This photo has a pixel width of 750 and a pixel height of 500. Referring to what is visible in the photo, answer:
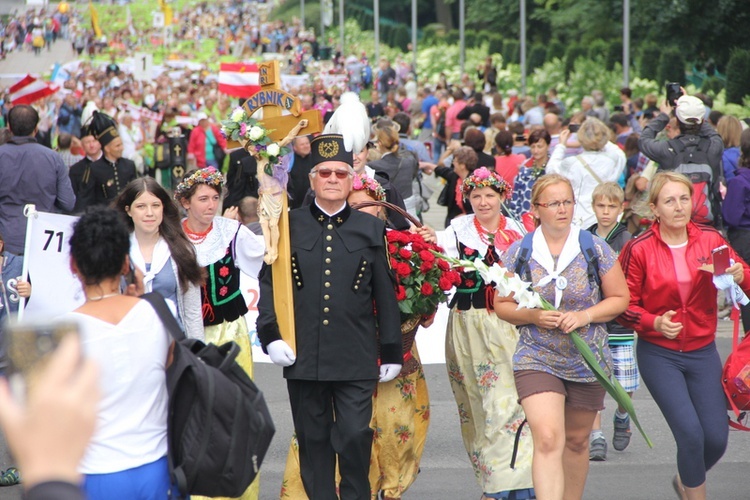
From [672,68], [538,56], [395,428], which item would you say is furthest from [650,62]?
[395,428]

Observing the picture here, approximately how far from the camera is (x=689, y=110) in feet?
32.4

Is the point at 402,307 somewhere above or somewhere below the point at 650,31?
below

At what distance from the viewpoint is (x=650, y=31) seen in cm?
3381

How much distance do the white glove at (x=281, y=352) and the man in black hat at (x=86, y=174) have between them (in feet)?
22.1

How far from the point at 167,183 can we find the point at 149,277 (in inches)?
531

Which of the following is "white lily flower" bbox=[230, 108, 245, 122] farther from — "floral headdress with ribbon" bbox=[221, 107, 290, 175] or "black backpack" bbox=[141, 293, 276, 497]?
"black backpack" bbox=[141, 293, 276, 497]

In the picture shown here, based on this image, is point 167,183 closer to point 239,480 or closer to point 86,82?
point 239,480

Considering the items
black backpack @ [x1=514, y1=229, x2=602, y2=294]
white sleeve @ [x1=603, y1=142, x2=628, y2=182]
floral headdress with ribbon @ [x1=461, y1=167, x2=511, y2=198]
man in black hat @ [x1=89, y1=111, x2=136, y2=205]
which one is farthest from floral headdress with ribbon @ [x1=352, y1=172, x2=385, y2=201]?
man in black hat @ [x1=89, y1=111, x2=136, y2=205]

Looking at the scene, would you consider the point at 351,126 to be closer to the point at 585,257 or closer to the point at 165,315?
the point at 585,257

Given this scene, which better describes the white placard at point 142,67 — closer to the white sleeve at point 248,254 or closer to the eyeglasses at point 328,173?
the white sleeve at point 248,254

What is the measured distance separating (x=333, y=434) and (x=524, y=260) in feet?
4.17

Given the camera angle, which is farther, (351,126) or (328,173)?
(351,126)

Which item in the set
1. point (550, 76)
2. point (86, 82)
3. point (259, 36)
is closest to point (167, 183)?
point (550, 76)

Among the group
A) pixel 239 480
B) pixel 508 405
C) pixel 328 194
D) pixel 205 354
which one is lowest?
pixel 508 405
